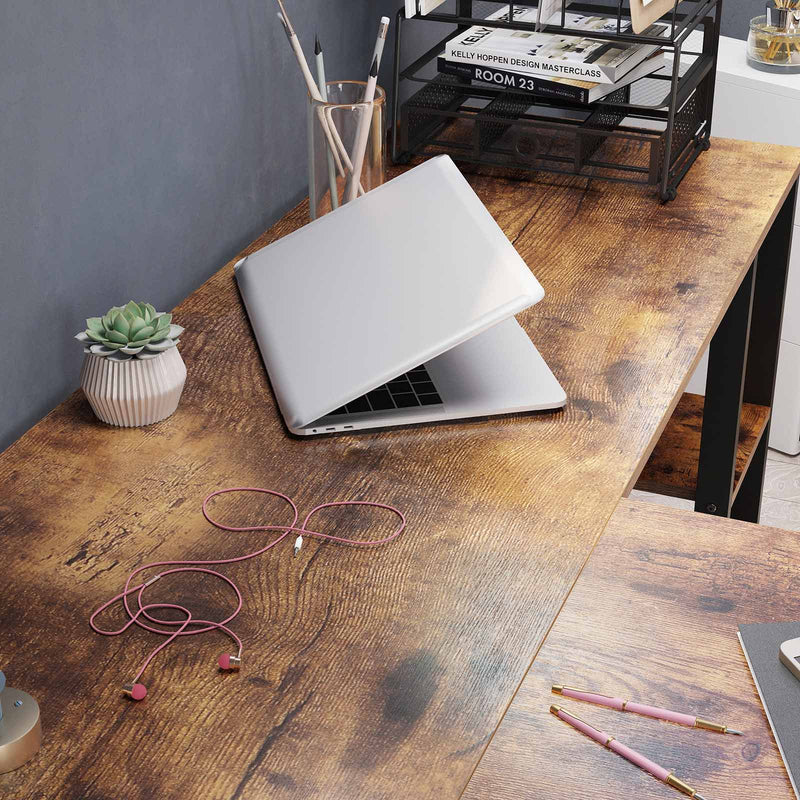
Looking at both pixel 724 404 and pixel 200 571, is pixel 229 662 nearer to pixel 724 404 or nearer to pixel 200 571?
pixel 200 571

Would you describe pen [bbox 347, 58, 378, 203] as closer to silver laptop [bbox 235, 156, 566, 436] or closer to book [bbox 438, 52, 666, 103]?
silver laptop [bbox 235, 156, 566, 436]

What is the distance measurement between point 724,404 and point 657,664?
2.97 feet

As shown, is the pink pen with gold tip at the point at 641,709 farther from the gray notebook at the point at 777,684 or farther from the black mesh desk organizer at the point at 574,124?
the black mesh desk organizer at the point at 574,124

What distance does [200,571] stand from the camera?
820 millimetres

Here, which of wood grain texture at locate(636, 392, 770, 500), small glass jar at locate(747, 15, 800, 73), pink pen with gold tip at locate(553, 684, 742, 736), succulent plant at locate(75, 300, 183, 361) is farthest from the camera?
small glass jar at locate(747, 15, 800, 73)

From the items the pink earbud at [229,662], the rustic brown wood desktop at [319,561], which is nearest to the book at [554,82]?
the rustic brown wood desktop at [319,561]

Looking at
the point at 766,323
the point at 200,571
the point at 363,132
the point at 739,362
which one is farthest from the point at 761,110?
the point at 200,571

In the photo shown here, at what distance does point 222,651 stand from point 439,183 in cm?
57

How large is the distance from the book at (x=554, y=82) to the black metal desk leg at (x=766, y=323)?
0.37 meters

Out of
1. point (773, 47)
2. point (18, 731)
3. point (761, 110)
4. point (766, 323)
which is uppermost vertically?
point (18, 731)

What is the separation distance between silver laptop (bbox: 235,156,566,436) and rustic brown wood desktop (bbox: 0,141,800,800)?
27mm

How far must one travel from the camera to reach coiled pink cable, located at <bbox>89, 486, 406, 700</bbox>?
0.75 meters

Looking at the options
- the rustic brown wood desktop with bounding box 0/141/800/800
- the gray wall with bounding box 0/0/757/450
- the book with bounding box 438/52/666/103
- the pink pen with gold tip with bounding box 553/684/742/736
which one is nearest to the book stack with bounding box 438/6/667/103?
the book with bounding box 438/52/666/103

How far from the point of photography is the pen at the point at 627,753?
0.71 metres
